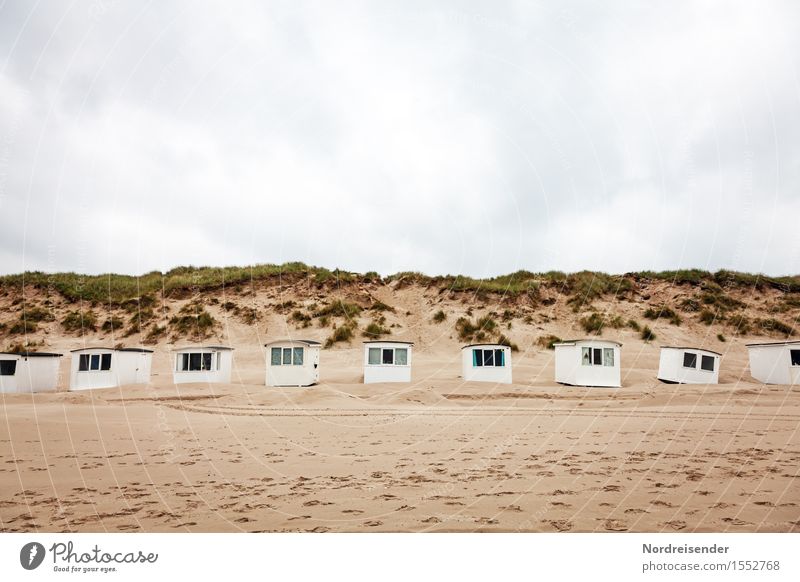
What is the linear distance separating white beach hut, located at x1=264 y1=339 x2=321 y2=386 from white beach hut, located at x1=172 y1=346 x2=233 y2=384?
Answer: 2.67 meters

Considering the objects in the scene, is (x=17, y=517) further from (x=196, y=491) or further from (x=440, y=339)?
(x=440, y=339)

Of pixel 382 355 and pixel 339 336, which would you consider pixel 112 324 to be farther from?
pixel 382 355

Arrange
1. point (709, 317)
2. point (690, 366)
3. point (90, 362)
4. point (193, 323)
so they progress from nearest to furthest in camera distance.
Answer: point (90, 362), point (690, 366), point (193, 323), point (709, 317)

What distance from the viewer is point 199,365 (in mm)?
27562

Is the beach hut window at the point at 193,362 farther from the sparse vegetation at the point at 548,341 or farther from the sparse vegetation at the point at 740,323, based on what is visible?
the sparse vegetation at the point at 740,323

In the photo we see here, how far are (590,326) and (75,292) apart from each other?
4415 cm

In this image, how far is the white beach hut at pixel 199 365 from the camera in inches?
1077

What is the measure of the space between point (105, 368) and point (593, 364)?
2423 cm

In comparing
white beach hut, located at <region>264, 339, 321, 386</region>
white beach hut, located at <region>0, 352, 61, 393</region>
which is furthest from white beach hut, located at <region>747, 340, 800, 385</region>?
white beach hut, located at <region>0, 352, 61, 393</region>

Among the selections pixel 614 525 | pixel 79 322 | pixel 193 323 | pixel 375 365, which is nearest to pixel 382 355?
pixel 375 365

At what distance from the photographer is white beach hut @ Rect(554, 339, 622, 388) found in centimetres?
2667

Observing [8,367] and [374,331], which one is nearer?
[8,367]

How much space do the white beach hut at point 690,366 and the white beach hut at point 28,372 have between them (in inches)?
1218

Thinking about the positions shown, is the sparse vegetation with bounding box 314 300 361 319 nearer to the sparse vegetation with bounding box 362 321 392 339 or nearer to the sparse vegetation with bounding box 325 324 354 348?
the sparse vegetation with bounding box 362 321 392 339
